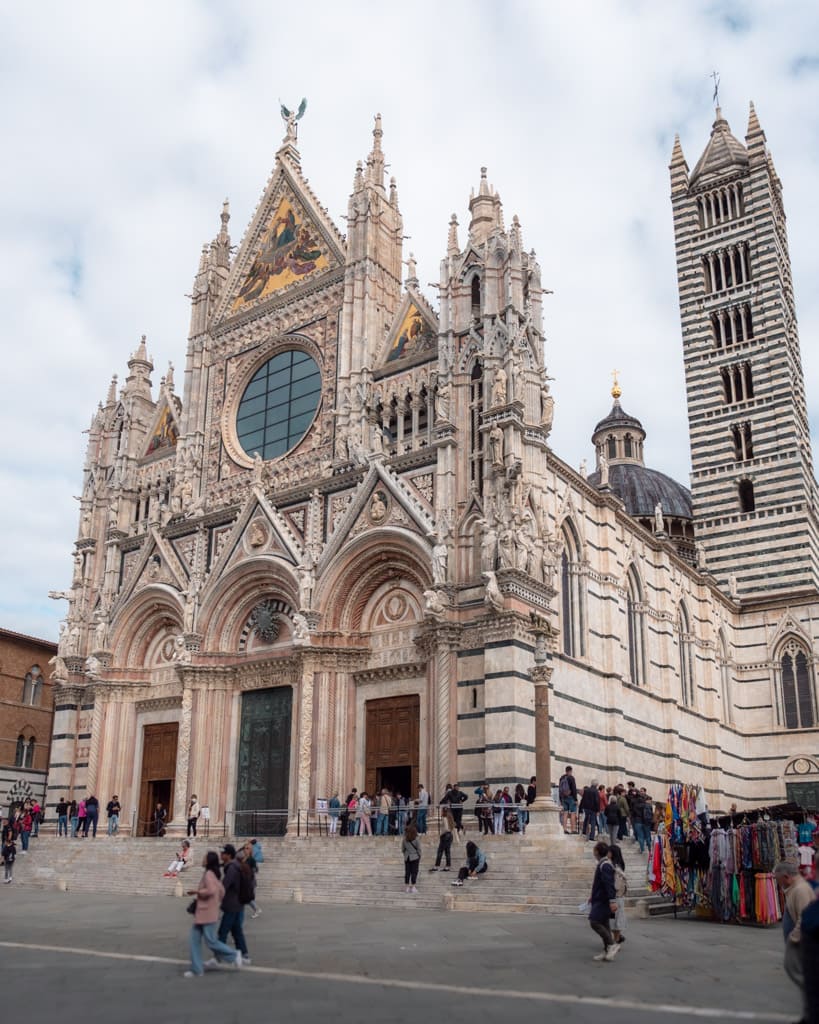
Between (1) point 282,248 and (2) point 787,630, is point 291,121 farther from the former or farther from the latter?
(2) point 787,630

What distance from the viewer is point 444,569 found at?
2398 centimetres

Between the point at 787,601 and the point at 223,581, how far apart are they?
2165 centimetres

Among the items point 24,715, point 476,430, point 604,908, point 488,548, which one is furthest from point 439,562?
point 24,715

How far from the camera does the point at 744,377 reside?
41.2 m

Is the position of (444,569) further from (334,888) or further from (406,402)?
(334,888)

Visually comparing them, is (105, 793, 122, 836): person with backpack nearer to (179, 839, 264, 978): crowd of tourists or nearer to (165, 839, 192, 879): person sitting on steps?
(165, 839, 192, 879): person sitting on steps

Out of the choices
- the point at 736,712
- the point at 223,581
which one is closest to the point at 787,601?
the point at 736,712

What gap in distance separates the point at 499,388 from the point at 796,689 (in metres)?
19.6

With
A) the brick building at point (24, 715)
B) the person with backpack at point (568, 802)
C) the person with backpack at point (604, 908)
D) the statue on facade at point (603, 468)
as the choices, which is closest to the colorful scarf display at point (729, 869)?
the person with backpack at point (568, 802)

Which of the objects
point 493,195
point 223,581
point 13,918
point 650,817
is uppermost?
point 493,195

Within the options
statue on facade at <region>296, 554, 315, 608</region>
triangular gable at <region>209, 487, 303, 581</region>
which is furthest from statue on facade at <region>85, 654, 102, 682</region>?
statue on facade at <region>296, 554, 315, 608</region>

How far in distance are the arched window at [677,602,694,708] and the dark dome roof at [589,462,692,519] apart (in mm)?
15295

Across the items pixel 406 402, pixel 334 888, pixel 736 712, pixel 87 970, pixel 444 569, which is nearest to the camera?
pixel 87 970

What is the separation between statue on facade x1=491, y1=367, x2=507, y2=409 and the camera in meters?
24.9
